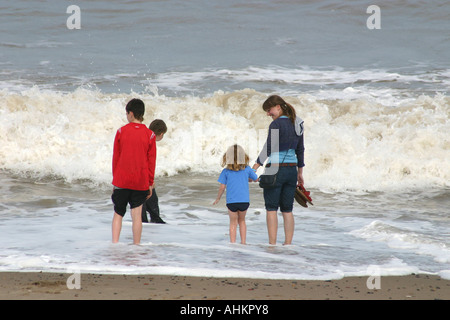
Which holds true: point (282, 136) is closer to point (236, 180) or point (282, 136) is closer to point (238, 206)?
point (236, 180)

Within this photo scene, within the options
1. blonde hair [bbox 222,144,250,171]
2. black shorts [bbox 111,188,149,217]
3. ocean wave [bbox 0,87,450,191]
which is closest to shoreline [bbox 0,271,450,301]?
black shorts [bbox 111,188,149,217]

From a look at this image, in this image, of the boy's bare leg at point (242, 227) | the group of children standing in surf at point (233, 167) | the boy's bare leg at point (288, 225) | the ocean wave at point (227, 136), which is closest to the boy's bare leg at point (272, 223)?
the group of children standing in surf at point (233, 167)

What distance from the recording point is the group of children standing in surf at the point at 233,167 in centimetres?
547

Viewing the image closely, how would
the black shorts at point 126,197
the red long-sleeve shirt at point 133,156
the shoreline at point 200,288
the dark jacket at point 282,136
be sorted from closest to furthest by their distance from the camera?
the shoreline at point 200,288, the red long-sleeve shirt at point 133,156, the black shorts at point 126,197, the dark jacket at point 282,136

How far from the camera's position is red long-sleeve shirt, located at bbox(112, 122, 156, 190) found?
5.44 m

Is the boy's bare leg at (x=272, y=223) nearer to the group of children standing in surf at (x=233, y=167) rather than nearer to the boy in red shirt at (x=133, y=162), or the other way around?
the group of children standing in surf at (x=233, y=167)

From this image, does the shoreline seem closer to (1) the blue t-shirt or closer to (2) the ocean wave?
(1) the blue t-shirt

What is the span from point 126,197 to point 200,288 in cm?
167

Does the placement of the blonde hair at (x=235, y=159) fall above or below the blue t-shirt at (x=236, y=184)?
above

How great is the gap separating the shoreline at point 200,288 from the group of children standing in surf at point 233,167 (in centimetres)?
120

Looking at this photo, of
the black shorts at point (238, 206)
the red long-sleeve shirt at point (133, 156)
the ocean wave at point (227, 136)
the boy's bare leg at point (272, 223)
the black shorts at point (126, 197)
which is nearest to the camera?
the red long-sleeve shirt at point (133, 156)

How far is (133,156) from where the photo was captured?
544 centimetres
